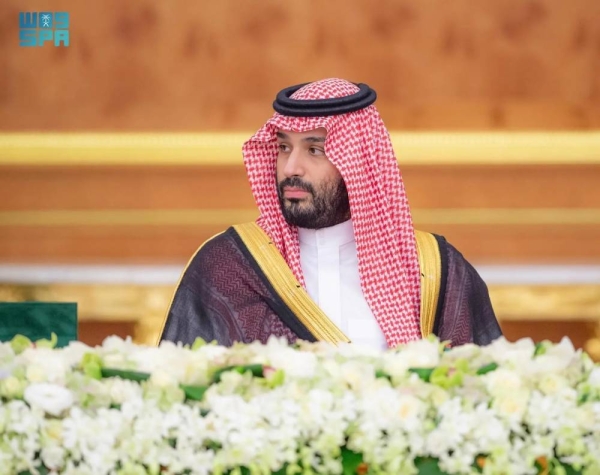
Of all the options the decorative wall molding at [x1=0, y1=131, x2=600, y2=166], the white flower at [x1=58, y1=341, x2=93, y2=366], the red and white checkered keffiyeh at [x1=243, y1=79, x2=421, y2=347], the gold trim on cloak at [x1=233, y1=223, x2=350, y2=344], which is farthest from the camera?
the decorative wall molding at [x1=0, y1=131, x2=600, y2=166]

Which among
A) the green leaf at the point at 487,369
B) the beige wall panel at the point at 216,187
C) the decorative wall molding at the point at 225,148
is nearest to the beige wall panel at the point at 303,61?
the decorative wall molding at the point at 225,148

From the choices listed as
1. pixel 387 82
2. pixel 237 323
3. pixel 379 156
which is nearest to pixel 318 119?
pixel 379 156

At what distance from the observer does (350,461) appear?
193 cm

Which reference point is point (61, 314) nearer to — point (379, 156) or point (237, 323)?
point (237, 323)

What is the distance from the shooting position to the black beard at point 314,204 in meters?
3.14

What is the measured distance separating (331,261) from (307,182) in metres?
0.24

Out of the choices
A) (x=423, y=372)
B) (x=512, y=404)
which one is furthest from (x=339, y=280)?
(x=512, y=404)

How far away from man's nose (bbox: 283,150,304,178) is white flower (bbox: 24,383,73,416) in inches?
49.8

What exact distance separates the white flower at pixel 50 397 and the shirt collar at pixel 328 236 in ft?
4.51

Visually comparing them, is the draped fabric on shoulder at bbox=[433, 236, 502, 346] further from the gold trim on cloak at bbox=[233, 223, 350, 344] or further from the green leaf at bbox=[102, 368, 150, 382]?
the green leaf at bbox=[102, 368, 150, 382]

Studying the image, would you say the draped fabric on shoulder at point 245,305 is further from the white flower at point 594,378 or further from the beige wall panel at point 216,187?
the beige wall panel at point 216,187

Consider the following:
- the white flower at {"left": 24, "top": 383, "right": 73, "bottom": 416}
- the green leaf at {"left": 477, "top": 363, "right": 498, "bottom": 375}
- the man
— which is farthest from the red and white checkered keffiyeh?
the white flower at {"left": 24, "top": 383, "right": 73, "bottom": 416}

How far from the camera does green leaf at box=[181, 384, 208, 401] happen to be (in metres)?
1.96

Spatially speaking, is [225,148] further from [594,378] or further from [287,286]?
[594,378]
